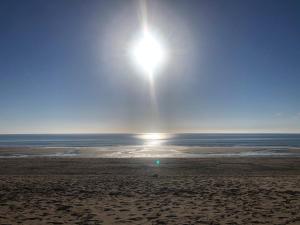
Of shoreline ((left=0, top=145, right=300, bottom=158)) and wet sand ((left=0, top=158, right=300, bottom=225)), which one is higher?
wet sand ((left=0, top=158, right=300, bottom=225))

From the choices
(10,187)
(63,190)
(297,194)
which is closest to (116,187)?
(63,190)

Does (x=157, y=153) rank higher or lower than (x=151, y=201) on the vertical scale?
lower

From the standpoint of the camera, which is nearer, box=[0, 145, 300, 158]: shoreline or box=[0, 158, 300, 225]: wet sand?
box=[0, 158, 300, 225]: wet sand

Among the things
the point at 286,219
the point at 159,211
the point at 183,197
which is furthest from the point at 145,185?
the point at 286,219

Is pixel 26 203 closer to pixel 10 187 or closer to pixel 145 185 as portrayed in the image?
pixel 10 187

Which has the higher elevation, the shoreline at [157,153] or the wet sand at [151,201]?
the wet sand at [151,201]

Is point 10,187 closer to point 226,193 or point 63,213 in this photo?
point 63,213

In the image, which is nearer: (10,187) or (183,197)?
(183,197)

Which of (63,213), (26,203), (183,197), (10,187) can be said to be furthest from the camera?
(10,187)

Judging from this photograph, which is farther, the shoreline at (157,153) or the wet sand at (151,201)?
the shoreline at (157,153)

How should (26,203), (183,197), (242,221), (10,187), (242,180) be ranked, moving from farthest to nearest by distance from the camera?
(242,180)
(10,187)
(183,197)
(26,203)
(242,221)

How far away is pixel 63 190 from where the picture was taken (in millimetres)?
16953

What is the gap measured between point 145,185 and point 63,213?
284 inches

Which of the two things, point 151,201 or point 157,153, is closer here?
point 151,201
